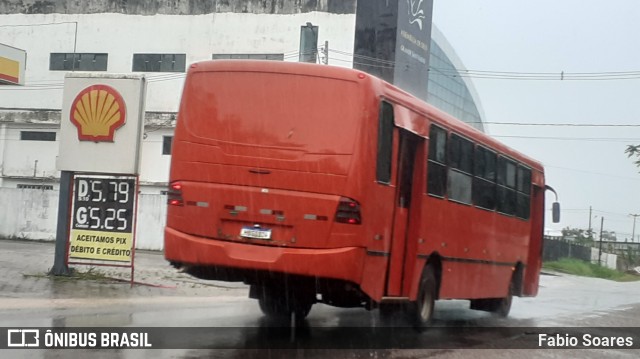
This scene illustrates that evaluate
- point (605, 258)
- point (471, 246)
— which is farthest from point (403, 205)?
point (605, 258)

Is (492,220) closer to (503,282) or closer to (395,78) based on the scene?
(503,282)

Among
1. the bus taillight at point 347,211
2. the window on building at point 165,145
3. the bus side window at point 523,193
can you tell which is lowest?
the bus taillight at point 347,211

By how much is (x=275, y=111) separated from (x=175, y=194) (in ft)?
5.17

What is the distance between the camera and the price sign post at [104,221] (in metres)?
14.8

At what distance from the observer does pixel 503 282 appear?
14977 mm

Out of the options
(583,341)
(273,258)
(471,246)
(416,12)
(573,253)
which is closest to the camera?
(273,258)

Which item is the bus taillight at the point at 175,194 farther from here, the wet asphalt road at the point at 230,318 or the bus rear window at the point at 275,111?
the wet asphalt road at the point at 230,318

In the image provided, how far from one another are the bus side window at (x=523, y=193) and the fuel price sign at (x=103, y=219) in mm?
7679

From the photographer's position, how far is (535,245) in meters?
18.0

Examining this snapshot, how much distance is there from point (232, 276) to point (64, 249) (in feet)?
22.7

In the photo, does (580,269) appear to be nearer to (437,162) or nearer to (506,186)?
(506,186)

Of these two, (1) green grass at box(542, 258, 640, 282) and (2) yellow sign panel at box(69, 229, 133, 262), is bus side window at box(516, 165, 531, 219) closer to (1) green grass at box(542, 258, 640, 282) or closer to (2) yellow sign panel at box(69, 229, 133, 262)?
(2) yellow sign panel at box(69, 229, 133, 262)

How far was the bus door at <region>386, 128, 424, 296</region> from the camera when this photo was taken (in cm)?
992

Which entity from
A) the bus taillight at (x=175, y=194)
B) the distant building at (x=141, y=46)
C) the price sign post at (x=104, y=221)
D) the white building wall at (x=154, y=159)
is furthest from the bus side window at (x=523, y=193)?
the white building wall at (x=154, y=159)
